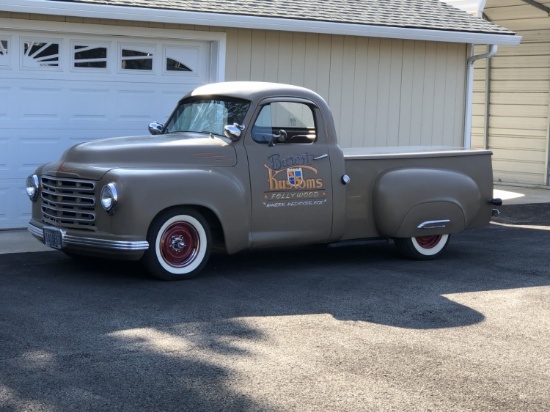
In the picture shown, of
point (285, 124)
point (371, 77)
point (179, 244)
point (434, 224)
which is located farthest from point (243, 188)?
point (371, 77)

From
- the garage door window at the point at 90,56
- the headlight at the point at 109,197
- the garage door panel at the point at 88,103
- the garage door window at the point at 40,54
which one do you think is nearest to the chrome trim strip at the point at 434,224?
the headlight at the point at 109,197

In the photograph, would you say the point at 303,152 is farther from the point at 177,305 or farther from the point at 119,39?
the point at 119,39

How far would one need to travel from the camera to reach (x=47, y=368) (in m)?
6.04

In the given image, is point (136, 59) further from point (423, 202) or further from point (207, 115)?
point (423, 202)

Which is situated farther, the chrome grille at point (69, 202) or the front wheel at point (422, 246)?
the front wheel at point (422, 246)

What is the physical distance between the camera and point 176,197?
8781mm

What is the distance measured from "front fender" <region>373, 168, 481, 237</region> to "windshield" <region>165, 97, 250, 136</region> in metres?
1.63

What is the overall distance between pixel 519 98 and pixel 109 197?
41.0 feet

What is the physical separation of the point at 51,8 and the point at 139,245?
3.92 meters

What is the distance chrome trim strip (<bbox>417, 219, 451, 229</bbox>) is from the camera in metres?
10.2

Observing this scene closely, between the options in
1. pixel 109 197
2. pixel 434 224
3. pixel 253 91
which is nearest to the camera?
pixel 109 197

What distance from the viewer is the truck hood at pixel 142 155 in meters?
8.88

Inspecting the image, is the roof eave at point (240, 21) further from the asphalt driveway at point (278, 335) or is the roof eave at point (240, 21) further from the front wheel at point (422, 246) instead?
the front wheel at point (422, 246)

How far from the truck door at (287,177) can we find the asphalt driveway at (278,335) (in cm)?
44
